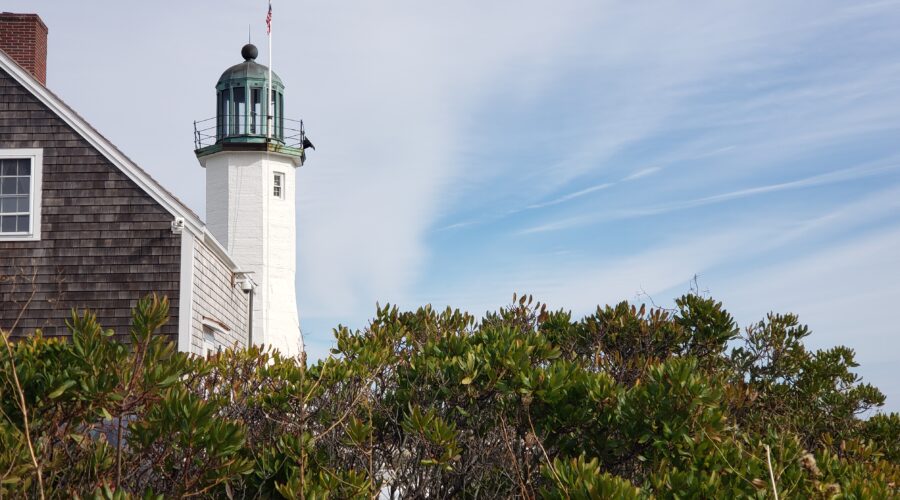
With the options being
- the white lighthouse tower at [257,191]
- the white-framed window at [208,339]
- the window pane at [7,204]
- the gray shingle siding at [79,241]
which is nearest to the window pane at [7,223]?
the window pane at [7,204]

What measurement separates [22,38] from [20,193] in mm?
3730

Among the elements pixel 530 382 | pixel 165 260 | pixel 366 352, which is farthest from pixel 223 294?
pixel 530 382

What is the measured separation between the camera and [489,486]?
22.1 feet

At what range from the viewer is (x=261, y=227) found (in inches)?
950

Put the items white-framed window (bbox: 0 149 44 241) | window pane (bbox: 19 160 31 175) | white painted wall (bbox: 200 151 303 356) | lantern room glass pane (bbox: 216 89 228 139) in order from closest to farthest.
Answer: white-framed window (bbox: 0 149 44 241) < window pane (bbox: 19 160 31 175) < white painted wall (bbox: 200 151 303 356) < lantern room glass pane (bbox: 216 89 228 139)

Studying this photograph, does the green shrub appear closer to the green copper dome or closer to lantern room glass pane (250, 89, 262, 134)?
lantern room glass pane (250, 89, 262, 134)

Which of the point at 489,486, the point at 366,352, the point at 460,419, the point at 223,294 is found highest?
the point at 223,294

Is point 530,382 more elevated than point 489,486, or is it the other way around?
point 530,382

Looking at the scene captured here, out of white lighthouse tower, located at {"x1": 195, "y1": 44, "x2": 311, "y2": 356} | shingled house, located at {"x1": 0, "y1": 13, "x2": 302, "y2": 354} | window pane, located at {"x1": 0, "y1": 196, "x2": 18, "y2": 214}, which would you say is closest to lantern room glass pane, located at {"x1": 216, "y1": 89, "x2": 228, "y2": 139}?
white lighthouse tower, located at {"x1": 195, "y1": 44, "x2": 311, "y2": 356}

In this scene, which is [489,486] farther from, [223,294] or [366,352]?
[223,294]

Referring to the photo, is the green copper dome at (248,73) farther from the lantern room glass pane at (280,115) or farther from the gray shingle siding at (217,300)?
the gray shingle siding at (217,300)

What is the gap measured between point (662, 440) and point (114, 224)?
11.3 meters

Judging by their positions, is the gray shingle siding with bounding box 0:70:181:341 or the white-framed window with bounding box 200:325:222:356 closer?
the gray shingle siding with bounding box 0:70:181:341

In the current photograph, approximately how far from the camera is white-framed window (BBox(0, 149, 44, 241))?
1479 centimetres
